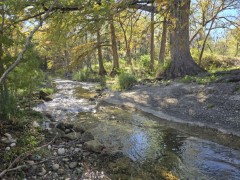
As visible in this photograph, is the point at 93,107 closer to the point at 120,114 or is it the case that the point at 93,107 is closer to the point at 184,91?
the point at 120,114

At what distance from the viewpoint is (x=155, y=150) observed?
5602 mm

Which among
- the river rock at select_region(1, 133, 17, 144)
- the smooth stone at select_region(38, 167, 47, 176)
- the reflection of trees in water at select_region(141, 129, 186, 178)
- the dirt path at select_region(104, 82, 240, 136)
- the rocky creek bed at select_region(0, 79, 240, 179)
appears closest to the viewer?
the smooth stone at select_region(38, 167, 47, 176)

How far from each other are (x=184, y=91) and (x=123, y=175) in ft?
20.6

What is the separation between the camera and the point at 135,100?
1096 centimetres

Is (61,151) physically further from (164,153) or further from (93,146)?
(164,153)

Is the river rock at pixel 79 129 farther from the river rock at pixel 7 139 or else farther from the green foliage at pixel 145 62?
the green foliage at pixel 145 62

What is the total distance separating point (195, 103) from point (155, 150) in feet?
11.8

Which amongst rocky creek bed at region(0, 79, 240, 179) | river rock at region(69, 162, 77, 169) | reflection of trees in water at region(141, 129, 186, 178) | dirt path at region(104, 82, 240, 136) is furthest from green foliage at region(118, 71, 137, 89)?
river rock at region(69, 162, 77, 169)

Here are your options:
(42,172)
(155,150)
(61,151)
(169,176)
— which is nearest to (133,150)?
(155,150)

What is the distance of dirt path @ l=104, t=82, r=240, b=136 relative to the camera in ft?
23.6

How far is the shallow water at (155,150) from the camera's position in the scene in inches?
178

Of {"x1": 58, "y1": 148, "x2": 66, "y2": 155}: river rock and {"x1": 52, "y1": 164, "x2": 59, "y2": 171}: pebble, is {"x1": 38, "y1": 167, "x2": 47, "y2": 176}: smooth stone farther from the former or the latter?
{"x1": 58, "y1": 148, "x2": 66, "y2": 155}: river rock

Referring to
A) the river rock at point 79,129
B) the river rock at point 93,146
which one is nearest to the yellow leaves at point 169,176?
the river rock at point 93,146

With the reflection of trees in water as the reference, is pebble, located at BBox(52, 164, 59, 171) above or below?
above
